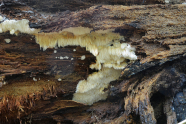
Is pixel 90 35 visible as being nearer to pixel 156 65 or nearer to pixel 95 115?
pixel 156 65

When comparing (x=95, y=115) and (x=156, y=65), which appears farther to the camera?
(x=95, y=115)

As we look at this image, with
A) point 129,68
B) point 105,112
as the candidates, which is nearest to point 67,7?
point 129,68

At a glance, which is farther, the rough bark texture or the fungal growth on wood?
the fungal growth on wood

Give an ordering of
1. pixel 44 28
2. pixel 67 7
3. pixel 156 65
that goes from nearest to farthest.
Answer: pixel 156 65
pixel 44 28
pixel 67 7

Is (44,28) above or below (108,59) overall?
above

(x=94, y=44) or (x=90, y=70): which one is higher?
(x=94, y=44)

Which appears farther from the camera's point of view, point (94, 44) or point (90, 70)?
point (90, 70)

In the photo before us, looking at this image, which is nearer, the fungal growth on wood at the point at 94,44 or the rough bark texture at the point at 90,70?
the rough bark texture at the point at 90,70

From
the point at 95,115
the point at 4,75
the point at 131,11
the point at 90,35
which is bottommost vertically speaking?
the point at 95,115
